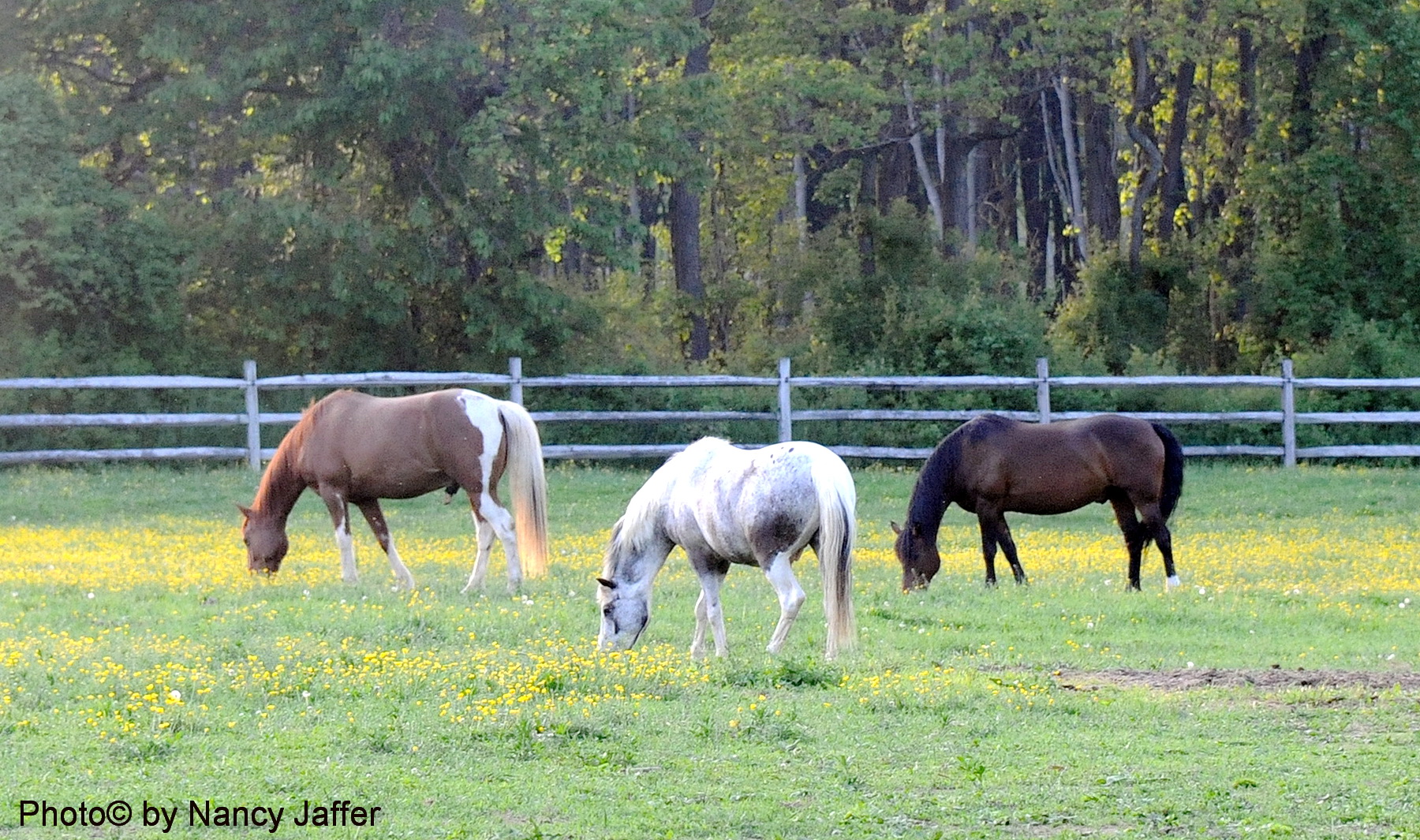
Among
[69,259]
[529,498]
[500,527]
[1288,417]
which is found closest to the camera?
[529,498]

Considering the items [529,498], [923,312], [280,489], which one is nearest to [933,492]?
[529,498]

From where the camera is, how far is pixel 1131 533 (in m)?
12.9

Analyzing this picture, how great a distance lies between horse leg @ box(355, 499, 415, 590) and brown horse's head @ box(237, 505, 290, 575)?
2.23 ft

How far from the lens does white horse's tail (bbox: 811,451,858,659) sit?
8.58 m

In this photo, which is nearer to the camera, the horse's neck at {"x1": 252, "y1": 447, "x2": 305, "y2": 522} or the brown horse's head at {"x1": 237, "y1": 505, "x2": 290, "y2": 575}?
the brown horse's head at {"x1": 237, "y1": 505, "x2": 290, "y2": 575}

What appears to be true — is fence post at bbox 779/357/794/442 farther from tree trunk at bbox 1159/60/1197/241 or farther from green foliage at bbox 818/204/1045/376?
tree trunk at bbox 1159/60/1197/241

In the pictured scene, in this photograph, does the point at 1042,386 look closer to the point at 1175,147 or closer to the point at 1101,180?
the point at 1175,147

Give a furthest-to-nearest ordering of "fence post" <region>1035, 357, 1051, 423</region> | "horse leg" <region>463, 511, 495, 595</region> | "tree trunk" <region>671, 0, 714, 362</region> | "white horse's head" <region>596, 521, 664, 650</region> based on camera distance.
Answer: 1. "tree trunk" <region>671, 0, 714, 362</region>
2. "fence post" <region>1035, 357, 1051, 423</region>
3. "horse leg" <region>463, 511, 495, 595</region>
4. "white horse's head" <region>596, 521, 664, 650</region>

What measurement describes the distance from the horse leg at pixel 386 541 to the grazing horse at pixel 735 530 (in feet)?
11.0

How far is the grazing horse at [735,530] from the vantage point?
8.74 meters

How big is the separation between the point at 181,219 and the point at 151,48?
2.89 meters

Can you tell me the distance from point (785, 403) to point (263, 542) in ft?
34.2

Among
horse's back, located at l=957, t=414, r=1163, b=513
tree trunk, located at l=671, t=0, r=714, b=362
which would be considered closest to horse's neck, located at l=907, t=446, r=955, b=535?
horse's back, located at l=957, t=414, r=1163, b=513

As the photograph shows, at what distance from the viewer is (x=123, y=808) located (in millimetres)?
5852
